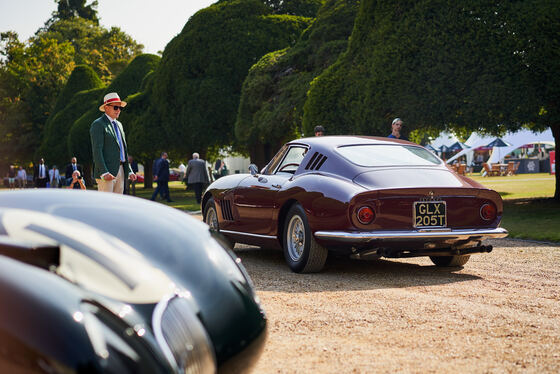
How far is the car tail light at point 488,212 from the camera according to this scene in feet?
22.9

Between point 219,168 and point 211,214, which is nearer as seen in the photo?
point 211,214

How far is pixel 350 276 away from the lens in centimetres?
712

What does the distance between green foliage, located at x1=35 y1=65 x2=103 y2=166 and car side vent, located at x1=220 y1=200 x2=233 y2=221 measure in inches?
1713

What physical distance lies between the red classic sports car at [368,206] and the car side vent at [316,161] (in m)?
0.01

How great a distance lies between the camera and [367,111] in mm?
18219

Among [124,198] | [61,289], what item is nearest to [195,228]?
[124,198]

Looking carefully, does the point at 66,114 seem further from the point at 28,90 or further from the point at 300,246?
the point at 300,246

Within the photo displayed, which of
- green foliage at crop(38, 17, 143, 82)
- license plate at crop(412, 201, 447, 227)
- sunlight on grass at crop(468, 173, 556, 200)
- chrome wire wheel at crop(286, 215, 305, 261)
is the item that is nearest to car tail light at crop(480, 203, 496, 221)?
license plate at crop(412, 201, 447, 227)

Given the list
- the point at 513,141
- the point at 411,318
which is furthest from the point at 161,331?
the point at 513,141

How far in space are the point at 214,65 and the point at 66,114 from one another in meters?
21.8

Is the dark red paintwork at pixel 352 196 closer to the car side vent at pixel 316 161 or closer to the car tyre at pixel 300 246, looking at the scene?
the car side vent at pixel 316 161

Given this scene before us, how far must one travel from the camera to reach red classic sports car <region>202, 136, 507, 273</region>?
21.6 ft

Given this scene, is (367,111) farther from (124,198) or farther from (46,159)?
(46,159)

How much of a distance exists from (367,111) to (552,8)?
510 cm
